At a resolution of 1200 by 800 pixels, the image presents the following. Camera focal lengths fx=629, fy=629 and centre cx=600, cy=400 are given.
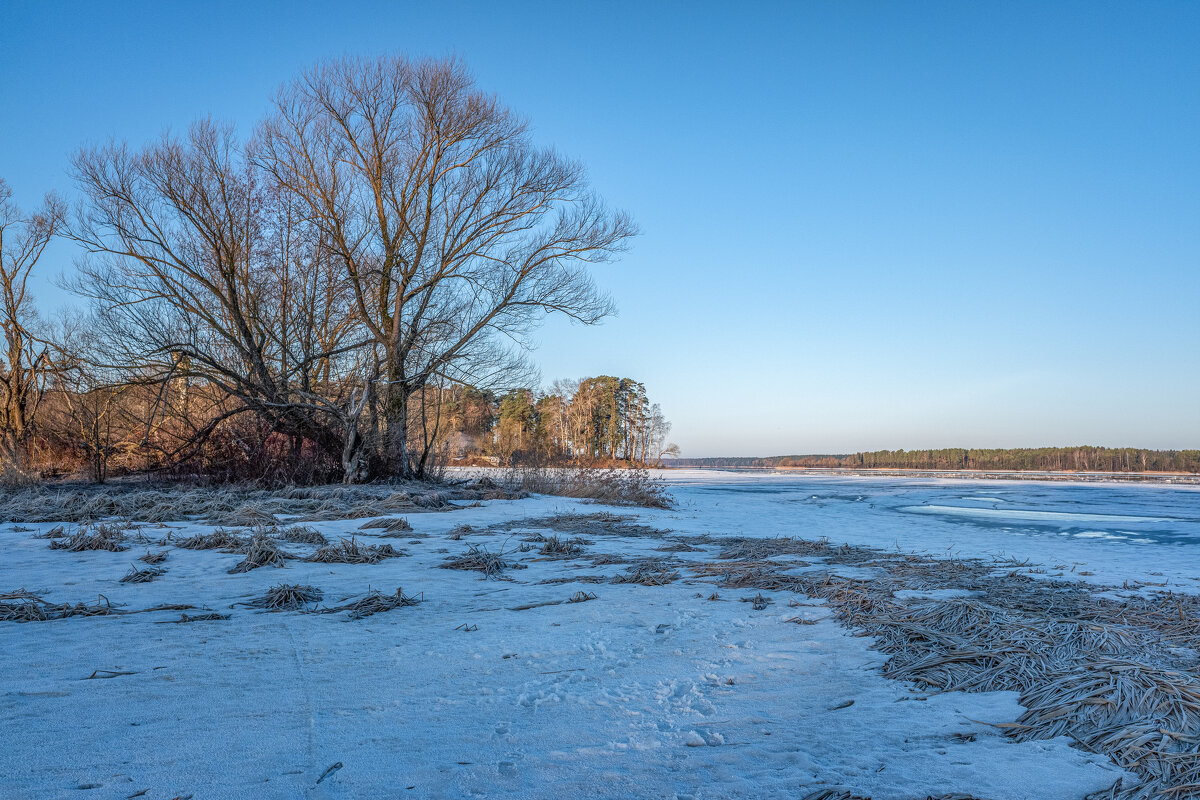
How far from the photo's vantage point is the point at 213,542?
6.11m

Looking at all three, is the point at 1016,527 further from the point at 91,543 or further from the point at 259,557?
the point at 91,543

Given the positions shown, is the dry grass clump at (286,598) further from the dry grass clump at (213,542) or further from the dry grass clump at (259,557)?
the dry grass clump at (213,542)

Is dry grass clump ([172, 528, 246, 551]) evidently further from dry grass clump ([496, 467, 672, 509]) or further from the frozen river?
dry grass clump ([496, 467, 672, 509])

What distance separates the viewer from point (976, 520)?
12.3 metres

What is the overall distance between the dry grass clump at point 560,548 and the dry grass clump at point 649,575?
96 cm

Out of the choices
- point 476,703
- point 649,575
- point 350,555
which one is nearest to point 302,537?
point 350,555

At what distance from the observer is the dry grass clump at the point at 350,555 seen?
5637mm

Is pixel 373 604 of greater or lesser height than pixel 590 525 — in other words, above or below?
above

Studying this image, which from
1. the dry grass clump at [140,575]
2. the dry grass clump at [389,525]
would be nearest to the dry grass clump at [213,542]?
the dry grass clump at [140,575]

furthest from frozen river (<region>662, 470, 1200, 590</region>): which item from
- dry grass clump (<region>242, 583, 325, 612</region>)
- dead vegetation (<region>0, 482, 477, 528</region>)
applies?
dry grass clump (<region>242, 583, 325, 612</region>)

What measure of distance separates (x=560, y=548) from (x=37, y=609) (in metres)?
4.18

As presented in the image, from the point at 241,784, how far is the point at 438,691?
3.16ft

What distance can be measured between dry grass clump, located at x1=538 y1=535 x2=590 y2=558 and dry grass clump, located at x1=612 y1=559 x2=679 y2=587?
0.96 meters

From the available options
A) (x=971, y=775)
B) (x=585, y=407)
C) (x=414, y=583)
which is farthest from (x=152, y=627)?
(x=585, y=407)
